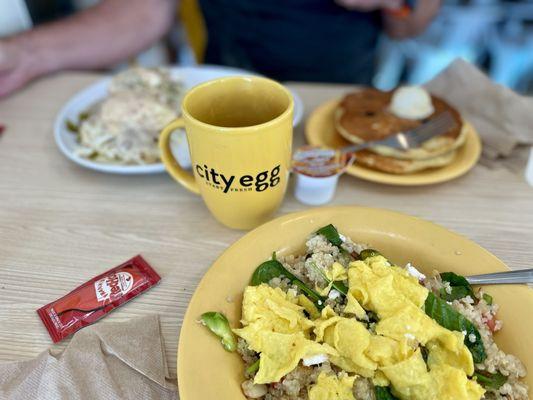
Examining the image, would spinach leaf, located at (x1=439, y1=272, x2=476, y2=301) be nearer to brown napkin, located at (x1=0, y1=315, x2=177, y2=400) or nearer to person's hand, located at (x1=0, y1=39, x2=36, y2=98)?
brown napkin, located at (x1=0, y1=315, x2=177, y2=400)

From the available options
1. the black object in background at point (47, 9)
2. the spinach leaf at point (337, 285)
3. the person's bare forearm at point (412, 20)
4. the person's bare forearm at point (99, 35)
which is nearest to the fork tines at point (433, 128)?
the spinach leaf at point (337, 285)

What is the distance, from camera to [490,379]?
627 millimetres

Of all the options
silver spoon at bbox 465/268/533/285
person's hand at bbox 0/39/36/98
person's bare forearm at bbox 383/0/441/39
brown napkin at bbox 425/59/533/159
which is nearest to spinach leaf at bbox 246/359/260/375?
silver spoon at bbox 465/268/533/285

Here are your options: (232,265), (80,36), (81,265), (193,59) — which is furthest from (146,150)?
(193,59)

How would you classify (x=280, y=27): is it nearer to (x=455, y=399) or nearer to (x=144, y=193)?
(x=144, y=193)

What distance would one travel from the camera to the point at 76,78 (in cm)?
153

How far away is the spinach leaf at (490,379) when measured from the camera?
0.62 metres

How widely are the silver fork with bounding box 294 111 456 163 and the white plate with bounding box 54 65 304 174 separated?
15 centimetres

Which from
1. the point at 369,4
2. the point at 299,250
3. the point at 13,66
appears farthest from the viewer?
the point at 369,4

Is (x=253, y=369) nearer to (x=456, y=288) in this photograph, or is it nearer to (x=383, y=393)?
(x=383, y=393)

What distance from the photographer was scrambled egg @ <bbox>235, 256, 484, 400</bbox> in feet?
1.94

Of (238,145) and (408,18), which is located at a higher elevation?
(238,145)

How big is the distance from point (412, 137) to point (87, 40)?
47.0 inches

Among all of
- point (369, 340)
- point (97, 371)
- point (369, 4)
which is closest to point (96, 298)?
point (97, 371)
